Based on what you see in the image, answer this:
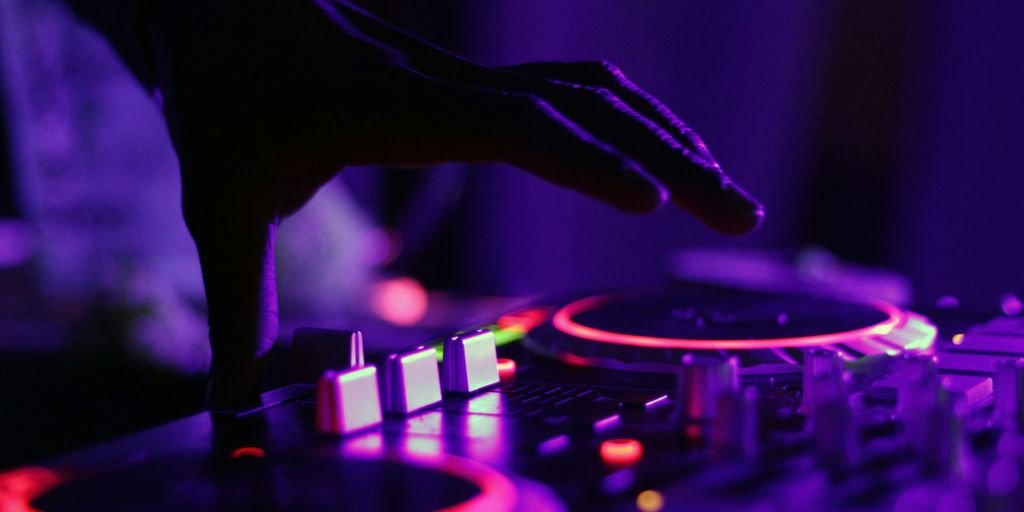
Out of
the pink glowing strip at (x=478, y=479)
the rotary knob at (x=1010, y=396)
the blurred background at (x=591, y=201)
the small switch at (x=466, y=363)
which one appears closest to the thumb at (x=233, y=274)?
the small switch at (x=466, y=363)

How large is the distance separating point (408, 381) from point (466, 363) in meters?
0.07

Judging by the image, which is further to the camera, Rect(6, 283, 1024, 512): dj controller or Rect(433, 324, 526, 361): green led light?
Rect(433, 324, 526, 361): green led light

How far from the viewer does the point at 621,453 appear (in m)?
0.57

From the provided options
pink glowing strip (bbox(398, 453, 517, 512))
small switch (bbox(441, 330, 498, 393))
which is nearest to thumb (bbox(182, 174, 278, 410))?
small switch (bbox(441, 330, 498, 393))

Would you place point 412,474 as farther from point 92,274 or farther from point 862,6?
point 862,6

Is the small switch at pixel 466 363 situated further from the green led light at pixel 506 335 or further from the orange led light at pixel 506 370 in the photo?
the green led light at pixel 506 335

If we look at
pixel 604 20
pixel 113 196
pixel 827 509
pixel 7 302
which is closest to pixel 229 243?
pixel 827 509

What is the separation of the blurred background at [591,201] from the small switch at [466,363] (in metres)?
1.32

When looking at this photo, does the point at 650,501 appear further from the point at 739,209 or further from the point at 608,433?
the point at 739,209

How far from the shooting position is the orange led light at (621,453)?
562 millimetres

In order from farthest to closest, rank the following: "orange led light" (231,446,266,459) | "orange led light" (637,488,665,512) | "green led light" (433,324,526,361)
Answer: "green led light" (433,324,526,361) → "orange led light" (231,446,266,459) → "orange led light" (637,488,665,512)

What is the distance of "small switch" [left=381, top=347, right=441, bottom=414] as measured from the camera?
0.68 m

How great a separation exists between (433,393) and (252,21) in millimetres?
315

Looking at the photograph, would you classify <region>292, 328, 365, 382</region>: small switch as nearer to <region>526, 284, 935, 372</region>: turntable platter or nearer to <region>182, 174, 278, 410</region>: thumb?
<region>182, 174, 278, 410</region>: thumb
